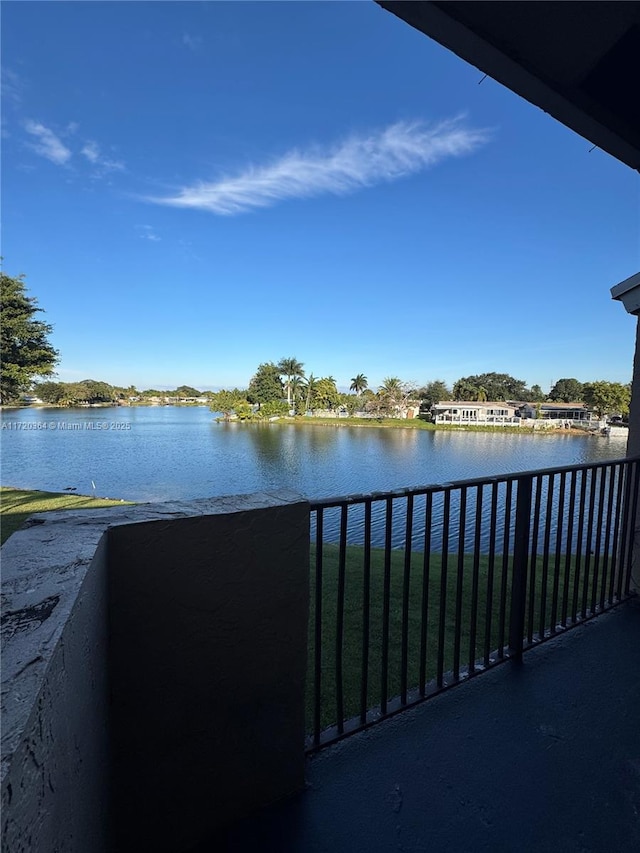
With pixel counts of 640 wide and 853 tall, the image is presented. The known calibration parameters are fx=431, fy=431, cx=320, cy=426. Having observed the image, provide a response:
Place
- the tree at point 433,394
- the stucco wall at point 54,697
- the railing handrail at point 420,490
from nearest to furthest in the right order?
the stucco wall at point 54,697
the railing handrail at point 420,490
the tree at point 433,394

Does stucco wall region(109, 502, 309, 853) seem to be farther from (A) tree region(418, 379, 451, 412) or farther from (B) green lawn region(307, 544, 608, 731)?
(A) tree region(418, 379, 451, 412)

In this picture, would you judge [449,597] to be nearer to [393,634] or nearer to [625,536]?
[393,634]

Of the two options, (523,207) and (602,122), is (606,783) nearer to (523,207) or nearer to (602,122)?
(602,122)

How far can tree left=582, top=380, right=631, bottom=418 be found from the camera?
5012 cm

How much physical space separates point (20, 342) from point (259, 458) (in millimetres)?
15610

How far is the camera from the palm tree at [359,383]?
75012mm

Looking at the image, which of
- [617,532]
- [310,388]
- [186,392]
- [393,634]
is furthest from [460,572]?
[186,392]

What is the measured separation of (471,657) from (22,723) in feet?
6.15

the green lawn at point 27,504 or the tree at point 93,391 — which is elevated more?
the tree at point 93,391

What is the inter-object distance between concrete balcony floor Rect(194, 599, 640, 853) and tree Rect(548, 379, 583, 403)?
71642 mm

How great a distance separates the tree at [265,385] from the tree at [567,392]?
42.2 meters

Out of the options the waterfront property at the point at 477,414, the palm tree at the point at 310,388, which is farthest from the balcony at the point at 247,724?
the palm tree at the point at 310,388

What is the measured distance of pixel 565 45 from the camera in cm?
168

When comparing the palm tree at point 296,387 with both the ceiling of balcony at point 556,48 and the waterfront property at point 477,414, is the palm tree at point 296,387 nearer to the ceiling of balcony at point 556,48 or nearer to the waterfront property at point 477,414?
the waterfront property at point 477,414
